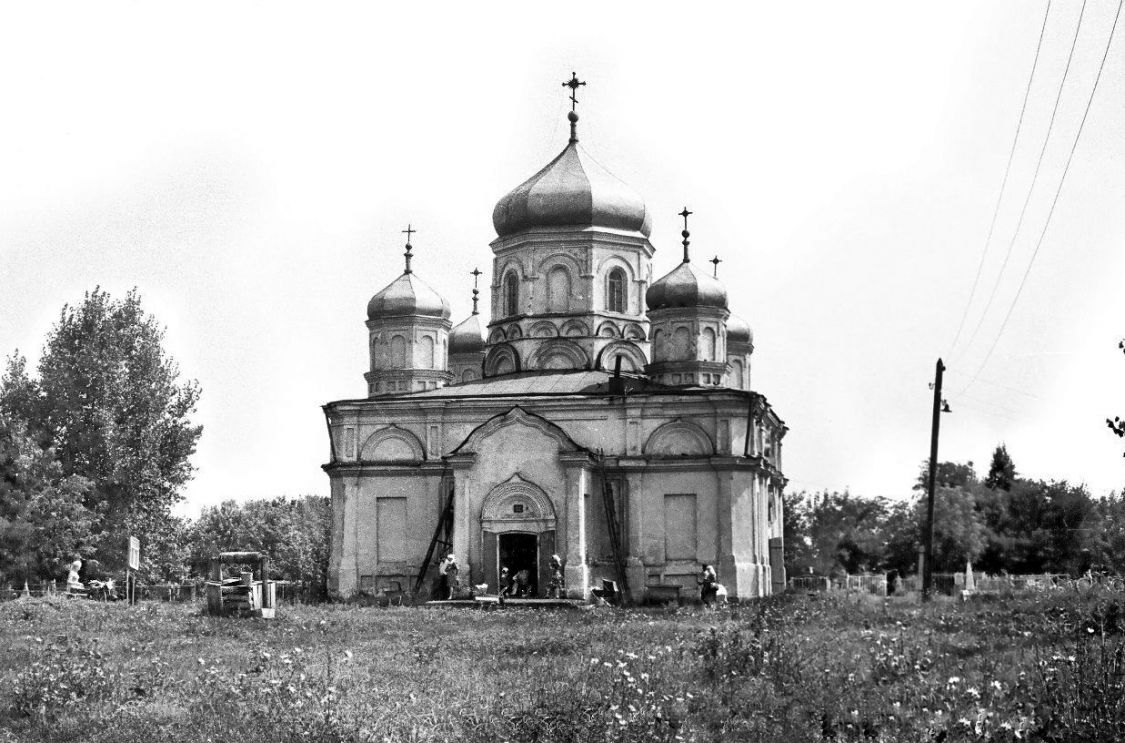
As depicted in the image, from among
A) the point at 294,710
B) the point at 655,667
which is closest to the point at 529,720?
the point at 294,710

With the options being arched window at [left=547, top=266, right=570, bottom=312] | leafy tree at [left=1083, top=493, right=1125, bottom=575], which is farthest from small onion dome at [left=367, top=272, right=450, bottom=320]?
leafy tree at [left=1083, top=493, right=1125, bottom=575]

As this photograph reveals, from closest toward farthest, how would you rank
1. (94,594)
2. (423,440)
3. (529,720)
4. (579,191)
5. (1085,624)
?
(529,720)
(1085,624)
(94,594)
(423,440)
(579,191)

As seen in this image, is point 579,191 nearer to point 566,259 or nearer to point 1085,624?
point 566,259

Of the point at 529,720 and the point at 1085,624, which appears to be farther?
the point at 1085,624

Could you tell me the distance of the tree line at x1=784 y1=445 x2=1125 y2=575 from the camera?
75062 millimetres

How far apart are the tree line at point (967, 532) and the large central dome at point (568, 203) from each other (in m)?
27.3

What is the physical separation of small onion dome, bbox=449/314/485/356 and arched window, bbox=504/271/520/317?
7112 mm

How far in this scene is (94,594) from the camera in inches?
1405

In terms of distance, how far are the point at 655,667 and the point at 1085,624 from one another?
547cm

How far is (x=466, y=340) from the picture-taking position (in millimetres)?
57438

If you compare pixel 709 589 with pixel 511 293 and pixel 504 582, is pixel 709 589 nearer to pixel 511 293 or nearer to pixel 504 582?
pixel 504 582

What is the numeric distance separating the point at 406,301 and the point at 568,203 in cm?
600

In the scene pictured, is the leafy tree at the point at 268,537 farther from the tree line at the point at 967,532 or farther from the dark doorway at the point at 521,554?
the dark doorway at the point at 521,554

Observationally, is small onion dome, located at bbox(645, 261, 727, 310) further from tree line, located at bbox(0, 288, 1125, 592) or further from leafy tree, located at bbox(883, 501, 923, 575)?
leafy tree, located at bbox(883, 501, 923, 575)
